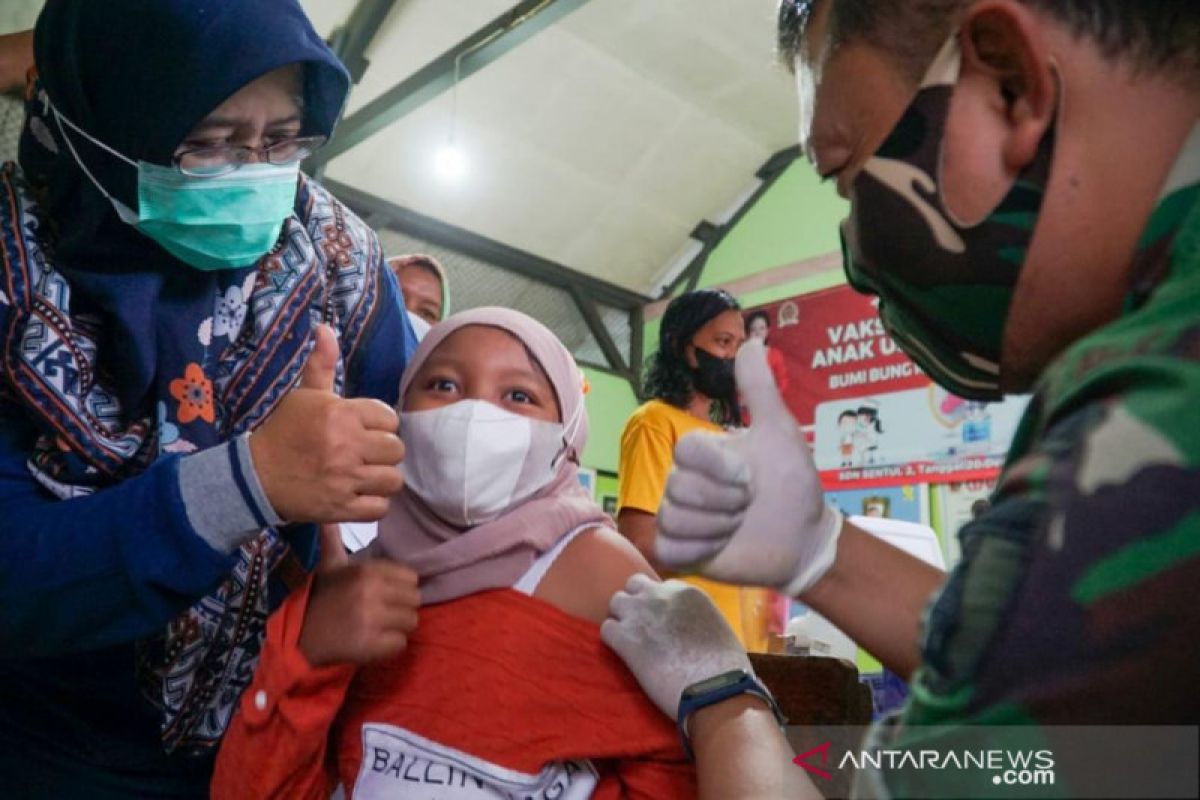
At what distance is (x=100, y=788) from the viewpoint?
110cm

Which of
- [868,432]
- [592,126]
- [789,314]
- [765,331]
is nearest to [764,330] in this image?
[765,331]

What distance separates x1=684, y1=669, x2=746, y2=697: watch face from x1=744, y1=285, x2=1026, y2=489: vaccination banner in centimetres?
351

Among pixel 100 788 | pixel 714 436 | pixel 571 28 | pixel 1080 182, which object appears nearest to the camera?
pixel 1080 182

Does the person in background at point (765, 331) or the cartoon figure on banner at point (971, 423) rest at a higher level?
the cartoon figure on banner at point (971, 423)

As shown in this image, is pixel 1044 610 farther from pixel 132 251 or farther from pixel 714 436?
pixel 132 251

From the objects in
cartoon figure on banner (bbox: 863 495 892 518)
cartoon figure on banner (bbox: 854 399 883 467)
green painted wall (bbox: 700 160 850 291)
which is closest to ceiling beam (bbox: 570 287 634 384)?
green painted wall (bbox: 700 160 850 291)

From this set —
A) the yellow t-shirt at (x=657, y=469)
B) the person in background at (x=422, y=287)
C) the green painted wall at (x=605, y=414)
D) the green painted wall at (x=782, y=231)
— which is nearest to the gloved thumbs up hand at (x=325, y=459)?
the yellow t-shirt at (x=657, y=469)

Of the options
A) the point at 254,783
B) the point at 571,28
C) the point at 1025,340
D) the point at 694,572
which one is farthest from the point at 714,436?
the point at 571,28

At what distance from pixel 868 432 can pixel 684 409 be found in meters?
2.60

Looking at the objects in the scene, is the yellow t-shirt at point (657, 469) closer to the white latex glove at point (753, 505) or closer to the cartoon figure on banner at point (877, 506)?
the white latex glove at point (753, 505)

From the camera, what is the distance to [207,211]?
46.5 inches

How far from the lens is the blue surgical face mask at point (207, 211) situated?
3.82ft

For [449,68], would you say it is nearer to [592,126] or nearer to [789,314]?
[592,126]

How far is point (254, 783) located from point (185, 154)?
842 millimetres
